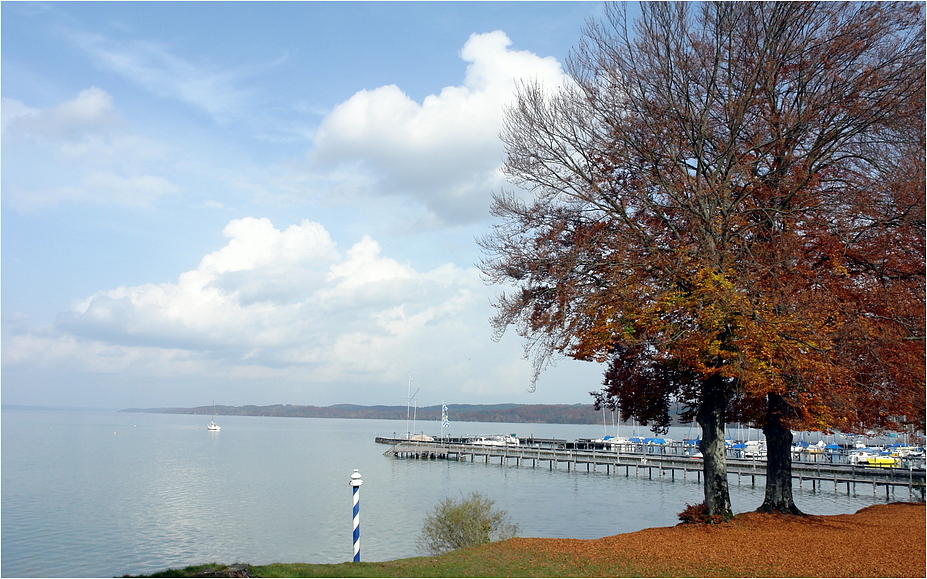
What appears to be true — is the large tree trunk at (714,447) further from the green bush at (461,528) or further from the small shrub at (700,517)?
the green bush at (461,528)

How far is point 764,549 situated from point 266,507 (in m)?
35.1

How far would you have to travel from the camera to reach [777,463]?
787 inches

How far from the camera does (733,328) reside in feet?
51.2

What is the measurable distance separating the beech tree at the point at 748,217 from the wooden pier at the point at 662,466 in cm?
3195

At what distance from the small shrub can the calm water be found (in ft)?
41.4

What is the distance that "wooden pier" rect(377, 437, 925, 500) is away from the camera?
4831 cm

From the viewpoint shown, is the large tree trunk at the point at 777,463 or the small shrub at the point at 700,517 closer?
the small shrub at the point at 700,517

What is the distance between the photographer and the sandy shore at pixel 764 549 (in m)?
10.9

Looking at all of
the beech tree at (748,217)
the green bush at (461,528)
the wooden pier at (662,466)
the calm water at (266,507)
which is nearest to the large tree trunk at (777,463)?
the beech tree at (748,217)

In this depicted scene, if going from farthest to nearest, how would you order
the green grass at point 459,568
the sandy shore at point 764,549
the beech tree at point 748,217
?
the beech tree at point 748,217 < the sandy shore at point 764,549 < the green grass at point 459,568

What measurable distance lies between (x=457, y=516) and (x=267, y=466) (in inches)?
2334

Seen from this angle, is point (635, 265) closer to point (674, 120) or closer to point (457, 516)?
point (674, 120)

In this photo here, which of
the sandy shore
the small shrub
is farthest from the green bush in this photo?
the sandy shore

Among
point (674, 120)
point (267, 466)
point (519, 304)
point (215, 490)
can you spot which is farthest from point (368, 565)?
point (267, 466)
